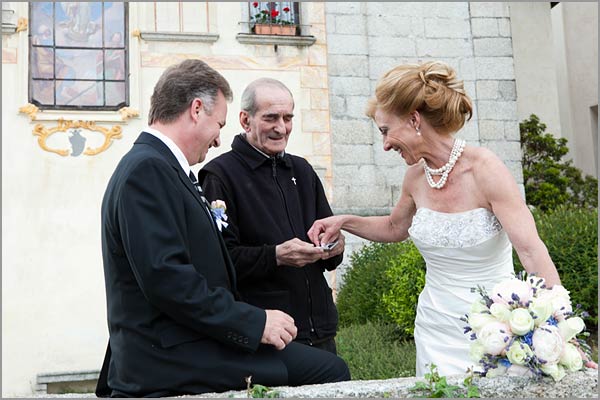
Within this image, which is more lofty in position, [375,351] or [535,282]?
[535,282]

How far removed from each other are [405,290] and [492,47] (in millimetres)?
4863

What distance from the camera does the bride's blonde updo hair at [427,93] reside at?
12.3ft

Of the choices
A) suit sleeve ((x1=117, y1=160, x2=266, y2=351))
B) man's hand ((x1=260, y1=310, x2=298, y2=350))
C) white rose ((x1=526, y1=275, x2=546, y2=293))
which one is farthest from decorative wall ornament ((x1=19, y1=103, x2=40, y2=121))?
white rose ((x1=526, y1=275, x2=546, y2=293))

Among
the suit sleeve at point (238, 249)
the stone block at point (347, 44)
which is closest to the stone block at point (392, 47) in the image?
the stone block at point (347, 44)

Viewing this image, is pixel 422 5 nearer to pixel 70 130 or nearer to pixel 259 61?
pixel 259 61

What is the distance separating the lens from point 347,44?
35.5 ft

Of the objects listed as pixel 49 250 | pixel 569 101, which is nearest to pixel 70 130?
pixel 49 250

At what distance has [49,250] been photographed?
9672 millimetres

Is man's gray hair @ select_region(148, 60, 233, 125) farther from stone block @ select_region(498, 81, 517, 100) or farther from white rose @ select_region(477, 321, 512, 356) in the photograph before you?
stone block @ select_region(498, 81, 517, 100)

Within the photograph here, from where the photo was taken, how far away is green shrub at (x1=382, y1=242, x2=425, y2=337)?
26.4 feet

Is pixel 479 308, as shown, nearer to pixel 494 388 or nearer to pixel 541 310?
pixel 541 310

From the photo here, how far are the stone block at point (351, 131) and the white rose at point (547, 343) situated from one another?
7898 millimetres

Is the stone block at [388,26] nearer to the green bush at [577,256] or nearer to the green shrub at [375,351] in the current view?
the green bush at [577,256]

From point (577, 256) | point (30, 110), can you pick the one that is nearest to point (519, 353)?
point (577, 256)
